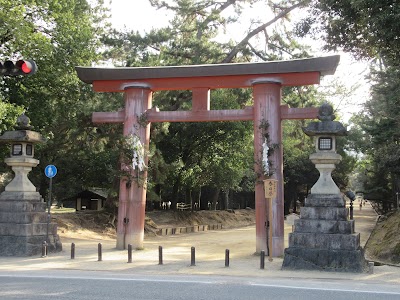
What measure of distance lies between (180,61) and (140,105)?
25.7ft

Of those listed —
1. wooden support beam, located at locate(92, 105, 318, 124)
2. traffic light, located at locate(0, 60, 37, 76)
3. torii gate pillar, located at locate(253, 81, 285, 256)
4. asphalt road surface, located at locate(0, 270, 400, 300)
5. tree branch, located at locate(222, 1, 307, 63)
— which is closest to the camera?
traffic light, located at locate(0, 60, 37, 76)

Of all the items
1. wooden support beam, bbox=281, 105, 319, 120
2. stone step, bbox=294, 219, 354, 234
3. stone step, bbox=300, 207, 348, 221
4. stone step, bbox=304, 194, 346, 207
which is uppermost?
wooden support beam, bbox=281, 105, 319, 120

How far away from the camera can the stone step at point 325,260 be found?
486 inches

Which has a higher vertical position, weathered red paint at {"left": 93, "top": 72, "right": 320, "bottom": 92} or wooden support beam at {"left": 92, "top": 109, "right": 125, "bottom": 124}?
weathered red paint at {"left": 93, "top": 72, "right": 320, "bottom": 92}

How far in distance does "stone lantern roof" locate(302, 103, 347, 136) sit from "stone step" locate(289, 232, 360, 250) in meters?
3.16

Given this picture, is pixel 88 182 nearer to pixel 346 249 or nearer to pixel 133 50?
pixel 133 50

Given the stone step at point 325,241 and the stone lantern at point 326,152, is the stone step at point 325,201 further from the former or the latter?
the stone step at point 325,241

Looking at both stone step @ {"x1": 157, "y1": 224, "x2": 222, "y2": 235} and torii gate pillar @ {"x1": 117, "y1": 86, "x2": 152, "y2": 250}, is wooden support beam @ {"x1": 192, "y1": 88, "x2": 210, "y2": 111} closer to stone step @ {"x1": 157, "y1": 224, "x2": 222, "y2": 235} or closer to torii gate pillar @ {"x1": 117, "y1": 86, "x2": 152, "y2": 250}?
torii gate pillar @ {"x1": 117, "y1": 86, "x2": 152, "y2": 250}

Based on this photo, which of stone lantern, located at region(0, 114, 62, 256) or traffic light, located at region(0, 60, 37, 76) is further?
stone lantern, located at region(0, 114, 62, 256)

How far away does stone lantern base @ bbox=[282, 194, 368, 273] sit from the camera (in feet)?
40.8

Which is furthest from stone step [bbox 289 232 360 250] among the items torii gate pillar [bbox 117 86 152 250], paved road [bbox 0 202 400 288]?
torii gate pillar [bbox 117 86 152 250]

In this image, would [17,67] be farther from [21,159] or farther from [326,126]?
[326,126]

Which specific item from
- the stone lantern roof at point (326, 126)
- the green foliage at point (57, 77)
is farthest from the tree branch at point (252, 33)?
the stone lantern roof at point (326, 126)

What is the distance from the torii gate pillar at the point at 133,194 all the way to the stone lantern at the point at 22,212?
257 centimetres
